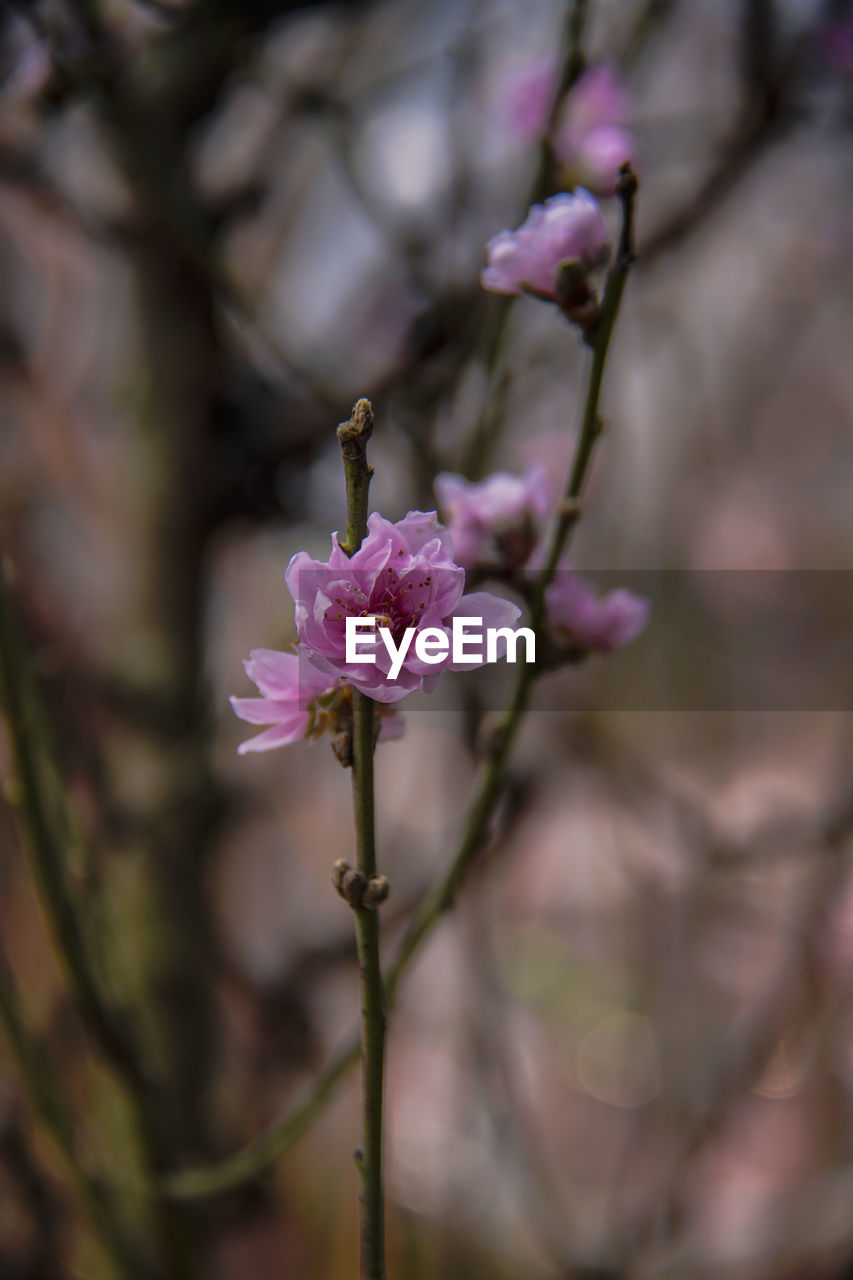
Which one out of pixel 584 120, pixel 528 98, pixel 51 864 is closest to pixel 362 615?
pixel 51 864

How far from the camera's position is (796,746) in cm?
359

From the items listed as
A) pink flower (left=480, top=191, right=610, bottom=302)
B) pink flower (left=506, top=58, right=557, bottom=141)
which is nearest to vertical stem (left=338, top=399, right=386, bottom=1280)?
pink flower (left=480, top=191, right=610, bottom=302)

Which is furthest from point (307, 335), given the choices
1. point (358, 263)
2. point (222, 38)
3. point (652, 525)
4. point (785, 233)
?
point (785, 233)

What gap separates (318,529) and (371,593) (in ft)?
2.85

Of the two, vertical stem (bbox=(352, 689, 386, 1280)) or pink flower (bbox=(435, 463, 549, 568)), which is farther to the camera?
pink flower (bbox=(435, 463, 549, 568))

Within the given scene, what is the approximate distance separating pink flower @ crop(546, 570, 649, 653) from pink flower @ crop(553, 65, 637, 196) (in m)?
0.41

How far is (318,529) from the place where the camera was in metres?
1.20

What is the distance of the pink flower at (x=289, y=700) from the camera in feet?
1.27

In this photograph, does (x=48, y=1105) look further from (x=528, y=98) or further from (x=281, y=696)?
(x=528, y=98)

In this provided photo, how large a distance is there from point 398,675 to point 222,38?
0.93 meters

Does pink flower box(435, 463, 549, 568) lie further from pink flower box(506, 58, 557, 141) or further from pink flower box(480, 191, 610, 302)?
pink flower box(506, 58, 557, 141)

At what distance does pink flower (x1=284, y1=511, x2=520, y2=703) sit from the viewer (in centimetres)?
33

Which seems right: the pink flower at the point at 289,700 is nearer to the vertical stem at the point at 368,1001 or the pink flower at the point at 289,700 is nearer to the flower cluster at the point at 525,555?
the vertical stem at the point at 368,1001

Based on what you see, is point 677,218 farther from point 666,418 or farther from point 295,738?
point 666,418
